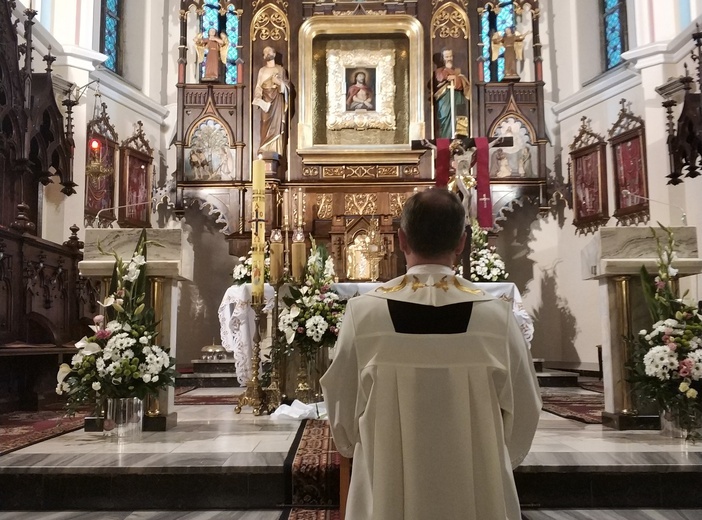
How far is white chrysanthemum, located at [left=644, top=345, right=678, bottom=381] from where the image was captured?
4148mm

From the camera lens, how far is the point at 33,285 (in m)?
6.64

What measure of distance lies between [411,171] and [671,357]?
7.24 m

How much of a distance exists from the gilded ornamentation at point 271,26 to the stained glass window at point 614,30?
545 centimetres

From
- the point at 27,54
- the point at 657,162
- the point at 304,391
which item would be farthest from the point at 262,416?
the point at 657,162

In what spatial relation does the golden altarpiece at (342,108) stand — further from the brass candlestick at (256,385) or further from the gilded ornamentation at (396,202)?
the brass candlestick at (256,385)

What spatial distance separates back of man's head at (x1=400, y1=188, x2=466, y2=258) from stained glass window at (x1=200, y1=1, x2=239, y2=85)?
10192 mm

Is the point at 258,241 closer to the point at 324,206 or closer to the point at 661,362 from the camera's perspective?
the point at 661,362

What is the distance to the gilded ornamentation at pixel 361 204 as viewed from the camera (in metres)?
10.9

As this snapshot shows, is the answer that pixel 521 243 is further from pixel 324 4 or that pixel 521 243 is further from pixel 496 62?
pixel 324 4

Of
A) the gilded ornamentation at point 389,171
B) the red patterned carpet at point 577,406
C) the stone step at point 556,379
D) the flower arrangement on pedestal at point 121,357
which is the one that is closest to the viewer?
the flower arrangement on pedestal at point 121,357

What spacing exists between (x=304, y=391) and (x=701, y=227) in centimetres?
578

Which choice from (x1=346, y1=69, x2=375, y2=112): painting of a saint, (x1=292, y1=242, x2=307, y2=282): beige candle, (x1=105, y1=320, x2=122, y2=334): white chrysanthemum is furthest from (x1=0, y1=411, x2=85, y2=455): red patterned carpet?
(x1=346, y1=69, x2=375, y2=112): painting of a saint

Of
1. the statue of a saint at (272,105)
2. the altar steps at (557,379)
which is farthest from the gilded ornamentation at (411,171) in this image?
the altar steps at (557,379)

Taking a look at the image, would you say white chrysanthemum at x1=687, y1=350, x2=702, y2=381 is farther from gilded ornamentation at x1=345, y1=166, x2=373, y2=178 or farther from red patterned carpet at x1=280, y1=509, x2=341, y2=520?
gilded ornamentation at x1=345, y1=166, x2=373, y2=178
